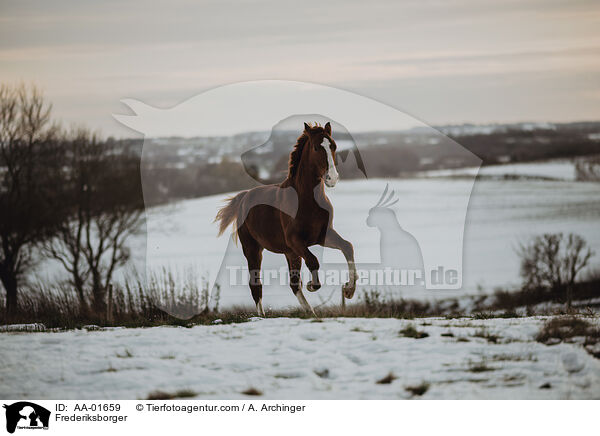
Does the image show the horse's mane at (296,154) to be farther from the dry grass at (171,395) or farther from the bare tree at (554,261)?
the bare tree at (554,261)

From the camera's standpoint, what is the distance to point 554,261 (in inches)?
478

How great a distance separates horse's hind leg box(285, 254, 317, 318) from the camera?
5.03 meters

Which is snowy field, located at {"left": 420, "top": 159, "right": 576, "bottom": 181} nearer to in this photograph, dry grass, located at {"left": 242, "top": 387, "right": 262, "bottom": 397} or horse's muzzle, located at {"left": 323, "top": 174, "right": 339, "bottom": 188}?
horse's muzzle, located at {"left": 323, "top": 174, "right": 339, "bottom": 188}

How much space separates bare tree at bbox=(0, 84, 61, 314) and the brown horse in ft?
30.4

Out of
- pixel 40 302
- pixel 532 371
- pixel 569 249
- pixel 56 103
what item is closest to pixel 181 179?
pixel 56 103

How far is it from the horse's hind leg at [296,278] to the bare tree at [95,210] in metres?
11.9

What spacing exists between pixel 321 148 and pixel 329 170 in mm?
209

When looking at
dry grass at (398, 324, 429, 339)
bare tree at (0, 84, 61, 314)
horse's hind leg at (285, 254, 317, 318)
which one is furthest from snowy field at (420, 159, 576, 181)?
bare tree at (0, 84, 61, 314)

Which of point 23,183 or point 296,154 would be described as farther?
point 23,183

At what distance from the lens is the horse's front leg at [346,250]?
476 cm

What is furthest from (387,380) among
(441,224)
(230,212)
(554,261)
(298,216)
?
(554,261)

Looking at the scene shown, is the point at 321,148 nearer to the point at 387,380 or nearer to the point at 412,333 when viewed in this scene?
the point at 412,333

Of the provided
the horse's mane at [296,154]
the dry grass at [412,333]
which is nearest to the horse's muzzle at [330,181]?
the horse's mane at [296,154]
